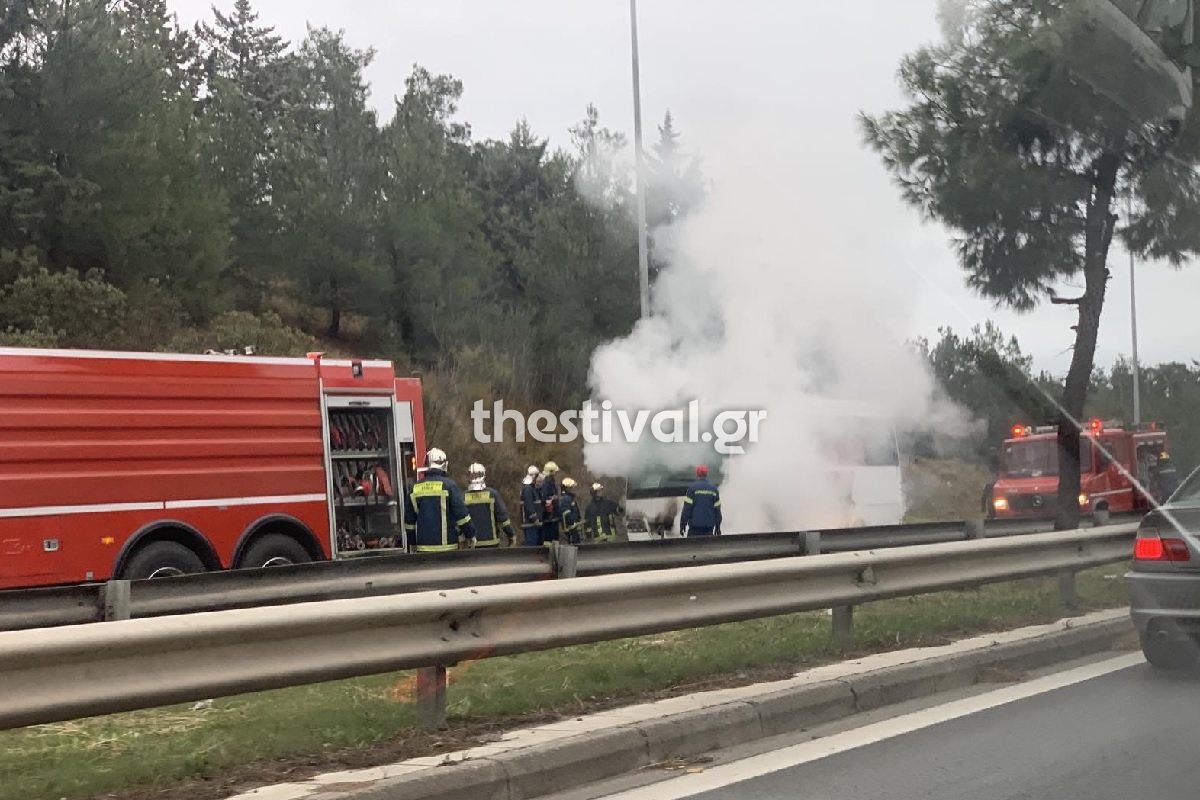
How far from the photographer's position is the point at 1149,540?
9000 millimetres

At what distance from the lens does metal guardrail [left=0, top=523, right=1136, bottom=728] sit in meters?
5.09

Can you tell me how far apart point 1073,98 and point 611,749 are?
11.6 metres

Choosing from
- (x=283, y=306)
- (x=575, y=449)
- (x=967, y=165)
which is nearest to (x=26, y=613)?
(x=967, y=165)

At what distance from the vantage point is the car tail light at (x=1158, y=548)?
28.7ft

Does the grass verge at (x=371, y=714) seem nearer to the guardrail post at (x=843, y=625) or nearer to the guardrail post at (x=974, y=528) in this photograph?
the guardrail post at (x=843, y=625)

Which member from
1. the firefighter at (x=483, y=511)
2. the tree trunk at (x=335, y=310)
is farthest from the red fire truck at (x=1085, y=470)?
the tree trunk at (x=335, y=310)

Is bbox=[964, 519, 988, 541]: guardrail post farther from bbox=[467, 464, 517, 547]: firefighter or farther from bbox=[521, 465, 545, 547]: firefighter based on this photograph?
bbox=[521, 465, 545, 547]: firefighter

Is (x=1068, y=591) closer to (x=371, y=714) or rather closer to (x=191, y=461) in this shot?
(x=371, y=714)

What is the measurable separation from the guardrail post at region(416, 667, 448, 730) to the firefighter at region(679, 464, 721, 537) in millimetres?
10070

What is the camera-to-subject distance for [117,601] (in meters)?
7.96

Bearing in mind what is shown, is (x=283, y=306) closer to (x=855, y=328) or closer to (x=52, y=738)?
(x=855, y=328)

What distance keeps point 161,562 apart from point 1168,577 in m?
8.87

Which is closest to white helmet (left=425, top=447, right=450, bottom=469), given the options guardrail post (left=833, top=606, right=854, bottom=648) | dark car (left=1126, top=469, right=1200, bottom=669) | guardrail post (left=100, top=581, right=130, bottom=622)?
guardrail post (left=833, top=606, right=854, bottom=648)

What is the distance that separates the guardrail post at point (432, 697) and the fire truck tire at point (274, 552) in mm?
7637
